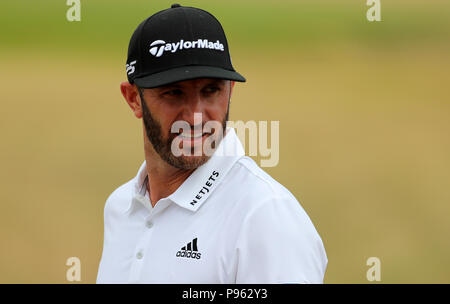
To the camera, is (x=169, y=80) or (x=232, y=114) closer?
(x=169, y=80)

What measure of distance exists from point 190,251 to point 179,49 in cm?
81

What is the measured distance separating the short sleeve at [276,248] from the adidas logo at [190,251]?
195 mm

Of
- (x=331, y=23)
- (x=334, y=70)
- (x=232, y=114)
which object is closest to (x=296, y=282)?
(x=232, y=114)

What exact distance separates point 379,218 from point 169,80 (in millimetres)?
6937

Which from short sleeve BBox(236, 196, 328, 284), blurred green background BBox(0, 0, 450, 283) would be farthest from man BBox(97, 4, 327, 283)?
blurred green background BBox(0, 0, 450, 283)

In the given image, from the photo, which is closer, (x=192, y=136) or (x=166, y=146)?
(x=192, y=136)

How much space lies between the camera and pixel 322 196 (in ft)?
31.8

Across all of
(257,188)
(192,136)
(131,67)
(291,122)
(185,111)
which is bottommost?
(257,188)

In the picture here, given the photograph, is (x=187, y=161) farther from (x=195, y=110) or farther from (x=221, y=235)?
(x=221, y=235)

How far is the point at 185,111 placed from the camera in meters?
2.85

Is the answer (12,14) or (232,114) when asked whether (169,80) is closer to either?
(232,114)

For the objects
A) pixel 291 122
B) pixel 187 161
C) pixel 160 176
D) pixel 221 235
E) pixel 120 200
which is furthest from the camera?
pixel 291 122

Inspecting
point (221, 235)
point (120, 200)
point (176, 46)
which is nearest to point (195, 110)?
point (176, 46)

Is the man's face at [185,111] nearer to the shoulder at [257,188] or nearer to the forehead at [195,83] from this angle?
the forehead at [195,83]
